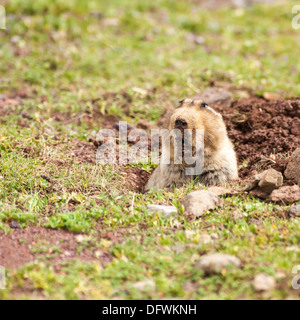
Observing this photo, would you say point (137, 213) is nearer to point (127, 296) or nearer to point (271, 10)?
point (127, 296)

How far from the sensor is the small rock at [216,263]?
3150mm

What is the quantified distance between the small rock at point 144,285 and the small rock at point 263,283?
67 centimetres

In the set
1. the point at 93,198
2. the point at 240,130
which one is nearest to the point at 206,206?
the point at 93,198

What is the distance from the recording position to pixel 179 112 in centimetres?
463

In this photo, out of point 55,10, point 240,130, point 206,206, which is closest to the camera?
point 206,206

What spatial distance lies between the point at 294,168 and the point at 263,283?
1793 millimetres

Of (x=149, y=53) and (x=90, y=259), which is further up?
(x=149, y=53)

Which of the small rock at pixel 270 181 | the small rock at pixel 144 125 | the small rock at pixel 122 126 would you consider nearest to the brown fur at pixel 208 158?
the small rock at pixel 270 181

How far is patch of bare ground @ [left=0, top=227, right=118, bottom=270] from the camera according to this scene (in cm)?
343

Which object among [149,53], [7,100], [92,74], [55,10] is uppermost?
[55,10]

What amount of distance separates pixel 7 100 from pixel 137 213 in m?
3.53

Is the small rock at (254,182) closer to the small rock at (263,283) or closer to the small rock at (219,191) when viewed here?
the small rock at (219,191)

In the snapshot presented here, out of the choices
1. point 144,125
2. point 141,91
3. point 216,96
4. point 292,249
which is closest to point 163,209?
point 292,249

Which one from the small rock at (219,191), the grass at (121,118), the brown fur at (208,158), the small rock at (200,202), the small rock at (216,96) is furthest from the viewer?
the small rock at (216,96)
